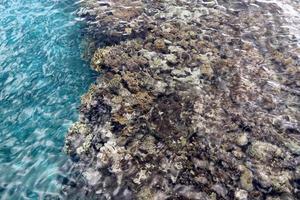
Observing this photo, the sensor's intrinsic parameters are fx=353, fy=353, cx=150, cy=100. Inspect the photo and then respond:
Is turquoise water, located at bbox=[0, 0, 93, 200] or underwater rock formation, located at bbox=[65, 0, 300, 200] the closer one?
underwater rock formation, located at bbox=[65, 0, 300, 200]

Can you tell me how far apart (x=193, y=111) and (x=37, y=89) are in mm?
5942

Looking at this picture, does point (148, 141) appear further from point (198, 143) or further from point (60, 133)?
point (60, 133)

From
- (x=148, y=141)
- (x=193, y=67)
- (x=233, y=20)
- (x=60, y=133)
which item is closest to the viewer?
(x=148, y=141)

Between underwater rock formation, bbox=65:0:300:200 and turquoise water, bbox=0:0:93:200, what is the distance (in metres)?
0.69

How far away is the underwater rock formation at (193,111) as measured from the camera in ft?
31.5

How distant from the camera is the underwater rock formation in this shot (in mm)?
9609

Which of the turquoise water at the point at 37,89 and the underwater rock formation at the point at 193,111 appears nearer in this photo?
the underwater rock formation at the point at 193,111

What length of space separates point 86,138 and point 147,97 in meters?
2.39

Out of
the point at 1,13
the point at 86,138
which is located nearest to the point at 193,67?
the point at 86,138

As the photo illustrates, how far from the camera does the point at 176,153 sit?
33.5 feet

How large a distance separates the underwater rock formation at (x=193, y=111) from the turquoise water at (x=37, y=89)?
69 centimetres

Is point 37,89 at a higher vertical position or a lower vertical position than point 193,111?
lower

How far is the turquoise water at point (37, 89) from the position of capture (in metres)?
10.4

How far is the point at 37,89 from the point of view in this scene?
1316 cm
